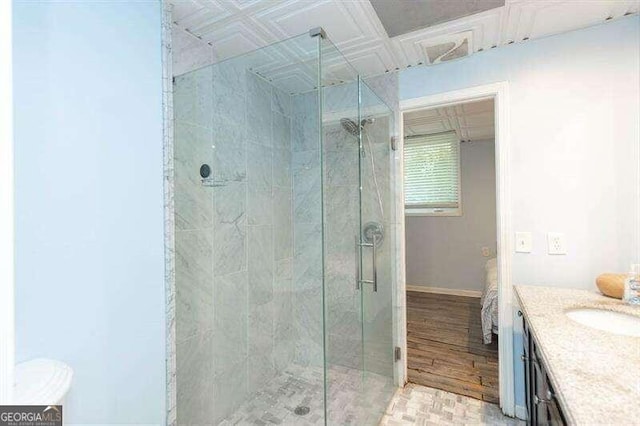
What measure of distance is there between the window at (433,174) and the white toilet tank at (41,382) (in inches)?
161

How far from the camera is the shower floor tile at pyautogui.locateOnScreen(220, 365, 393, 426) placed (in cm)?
174

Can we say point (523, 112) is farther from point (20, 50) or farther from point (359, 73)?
point (20, 50)

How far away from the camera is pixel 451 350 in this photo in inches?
108

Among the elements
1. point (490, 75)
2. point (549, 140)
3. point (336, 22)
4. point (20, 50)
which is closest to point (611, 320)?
point (549, 140)

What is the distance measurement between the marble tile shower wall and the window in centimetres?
272

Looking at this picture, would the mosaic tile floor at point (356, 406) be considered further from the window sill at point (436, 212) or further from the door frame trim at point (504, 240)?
the window sill at point (436, 212)

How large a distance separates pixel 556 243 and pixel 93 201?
2.29 metres

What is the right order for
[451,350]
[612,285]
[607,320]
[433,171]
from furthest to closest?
[433,171] → [451,350] → [612,285] → [607,320]

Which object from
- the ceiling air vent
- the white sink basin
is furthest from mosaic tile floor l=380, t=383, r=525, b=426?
the ceiling air vent

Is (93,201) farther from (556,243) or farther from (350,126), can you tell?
(556,243)

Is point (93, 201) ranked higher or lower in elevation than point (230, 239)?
higher

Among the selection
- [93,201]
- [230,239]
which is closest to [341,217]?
[230,239]

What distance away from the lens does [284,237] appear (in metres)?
2.36

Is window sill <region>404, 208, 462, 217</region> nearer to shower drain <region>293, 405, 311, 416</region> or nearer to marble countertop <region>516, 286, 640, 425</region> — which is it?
shower drain <region>293, 405, 311, 416</region>
